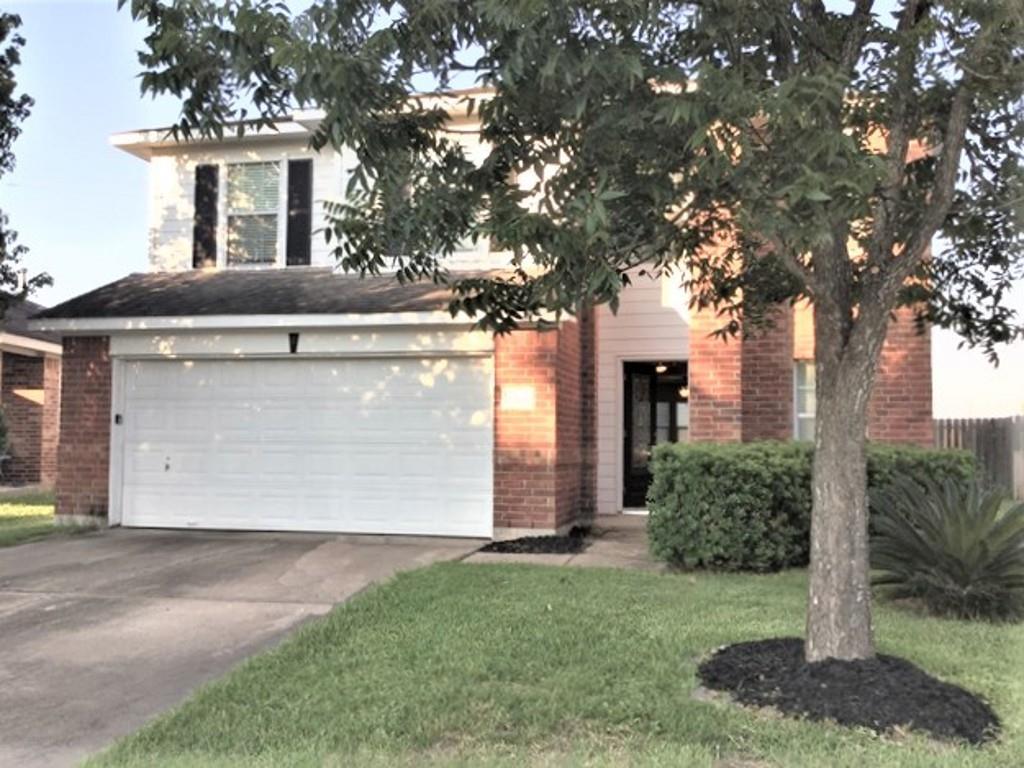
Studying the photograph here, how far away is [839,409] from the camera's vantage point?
16.2 feet

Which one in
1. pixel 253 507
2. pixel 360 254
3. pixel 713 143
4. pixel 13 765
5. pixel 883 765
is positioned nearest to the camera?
pixel 713 143

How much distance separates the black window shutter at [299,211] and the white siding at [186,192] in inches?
3.0

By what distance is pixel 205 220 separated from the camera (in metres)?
13.2

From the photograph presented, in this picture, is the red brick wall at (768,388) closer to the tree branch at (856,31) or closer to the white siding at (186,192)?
the white siding at (186,192)

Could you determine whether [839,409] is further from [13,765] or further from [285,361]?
[285,361]

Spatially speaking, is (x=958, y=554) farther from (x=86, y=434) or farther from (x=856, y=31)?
(x=86, y=434)

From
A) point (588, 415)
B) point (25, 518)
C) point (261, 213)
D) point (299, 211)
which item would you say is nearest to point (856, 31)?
point (588, 415)

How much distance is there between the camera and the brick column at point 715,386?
1098 cm

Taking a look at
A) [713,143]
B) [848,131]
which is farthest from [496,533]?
[713,143]

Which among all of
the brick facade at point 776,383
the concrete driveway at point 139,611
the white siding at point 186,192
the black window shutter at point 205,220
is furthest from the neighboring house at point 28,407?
the brick facade at point 776,383

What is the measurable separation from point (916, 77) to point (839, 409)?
5.90ft

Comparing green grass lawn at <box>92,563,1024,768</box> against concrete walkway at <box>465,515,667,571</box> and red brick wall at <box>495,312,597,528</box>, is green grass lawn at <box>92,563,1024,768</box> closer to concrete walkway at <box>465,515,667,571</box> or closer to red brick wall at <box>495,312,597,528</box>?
concrete walkway at <box>465,515,667,571</box>

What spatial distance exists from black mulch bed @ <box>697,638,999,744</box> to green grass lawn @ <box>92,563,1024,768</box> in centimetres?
13

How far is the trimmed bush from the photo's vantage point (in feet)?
27.8
